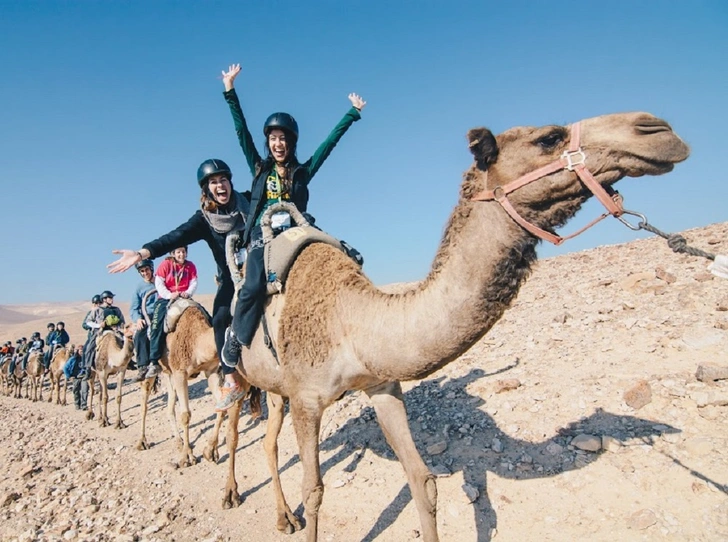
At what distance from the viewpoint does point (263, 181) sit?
464cm

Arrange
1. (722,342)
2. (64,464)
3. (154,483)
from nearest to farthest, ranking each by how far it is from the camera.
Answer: (722,342), (154,483), (64,464)

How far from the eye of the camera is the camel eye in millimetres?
2582

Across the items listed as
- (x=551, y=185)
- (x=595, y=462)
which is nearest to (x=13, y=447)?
(x=595, y=462)

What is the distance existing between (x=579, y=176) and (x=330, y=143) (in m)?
3.14

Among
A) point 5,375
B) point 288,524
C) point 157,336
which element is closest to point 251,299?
point 288,524

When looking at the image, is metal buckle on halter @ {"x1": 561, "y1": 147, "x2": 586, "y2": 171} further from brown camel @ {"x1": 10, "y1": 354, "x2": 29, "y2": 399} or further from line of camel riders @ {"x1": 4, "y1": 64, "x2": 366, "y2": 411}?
brown camel @ {"x1": 10, "y1": 354, "x2": 29, "y2": 399}

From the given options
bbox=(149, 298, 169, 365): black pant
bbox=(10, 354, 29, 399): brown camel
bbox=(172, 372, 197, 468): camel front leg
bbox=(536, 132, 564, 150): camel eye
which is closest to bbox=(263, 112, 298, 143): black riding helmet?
bbox=(536, 132, 564, 150): camel eye

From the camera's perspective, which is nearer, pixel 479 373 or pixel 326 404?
pixel 326 404

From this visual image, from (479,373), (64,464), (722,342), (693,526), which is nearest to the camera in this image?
(693,526)

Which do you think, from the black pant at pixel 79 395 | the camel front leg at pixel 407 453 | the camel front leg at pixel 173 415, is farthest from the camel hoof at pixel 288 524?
the black pant at pixel 79 395

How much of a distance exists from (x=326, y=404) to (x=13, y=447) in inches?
361

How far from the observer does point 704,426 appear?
4.35 meters

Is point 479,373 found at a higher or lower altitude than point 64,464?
higher

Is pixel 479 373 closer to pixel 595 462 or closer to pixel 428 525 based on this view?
pixel 595 462
